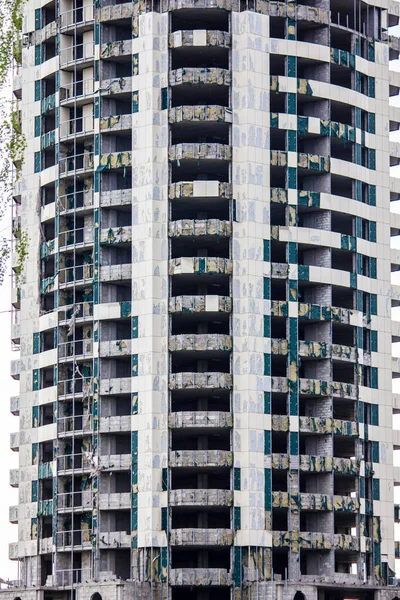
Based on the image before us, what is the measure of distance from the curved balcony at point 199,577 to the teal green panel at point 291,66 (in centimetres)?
3569

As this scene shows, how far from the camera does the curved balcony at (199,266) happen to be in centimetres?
11788

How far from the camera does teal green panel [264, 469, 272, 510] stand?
116000 mm

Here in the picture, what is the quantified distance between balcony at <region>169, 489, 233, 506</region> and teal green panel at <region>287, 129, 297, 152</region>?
24996mm

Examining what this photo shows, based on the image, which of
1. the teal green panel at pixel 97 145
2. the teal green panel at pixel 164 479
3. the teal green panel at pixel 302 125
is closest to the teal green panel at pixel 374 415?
the teal green panel at pixel 164 479

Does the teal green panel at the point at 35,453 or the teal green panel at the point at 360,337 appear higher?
the teal green panel at the point at 360,337

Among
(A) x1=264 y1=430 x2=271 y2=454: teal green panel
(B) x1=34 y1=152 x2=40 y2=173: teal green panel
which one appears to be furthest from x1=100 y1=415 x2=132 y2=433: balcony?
(B) x1=34 y1=152 x2=40 y2=173: teal green panel

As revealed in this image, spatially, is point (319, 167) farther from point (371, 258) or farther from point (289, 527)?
point (289, 527)

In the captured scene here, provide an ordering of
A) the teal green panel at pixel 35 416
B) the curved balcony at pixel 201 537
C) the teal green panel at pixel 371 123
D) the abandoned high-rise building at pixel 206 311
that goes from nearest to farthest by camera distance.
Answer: the curved balcony at pixel 201 537, the abandoned high-rise building at pixel 206 311, the teal green panel at pixel 35 416, the teal green panel at pixel 371 123

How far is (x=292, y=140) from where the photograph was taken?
12181 cm

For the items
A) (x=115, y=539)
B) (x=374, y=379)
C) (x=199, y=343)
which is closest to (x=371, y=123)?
(x=374, y=379)

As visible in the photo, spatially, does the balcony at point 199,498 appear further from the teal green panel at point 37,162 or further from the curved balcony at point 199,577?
the teal green panel at point 37,162

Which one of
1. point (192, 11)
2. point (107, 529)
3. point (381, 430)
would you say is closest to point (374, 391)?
point (381, 430)

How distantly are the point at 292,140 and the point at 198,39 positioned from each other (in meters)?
9.77

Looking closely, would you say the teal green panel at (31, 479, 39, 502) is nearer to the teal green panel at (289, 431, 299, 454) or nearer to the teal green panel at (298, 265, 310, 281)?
the teal green panel at (289, 431, 299, 454)
